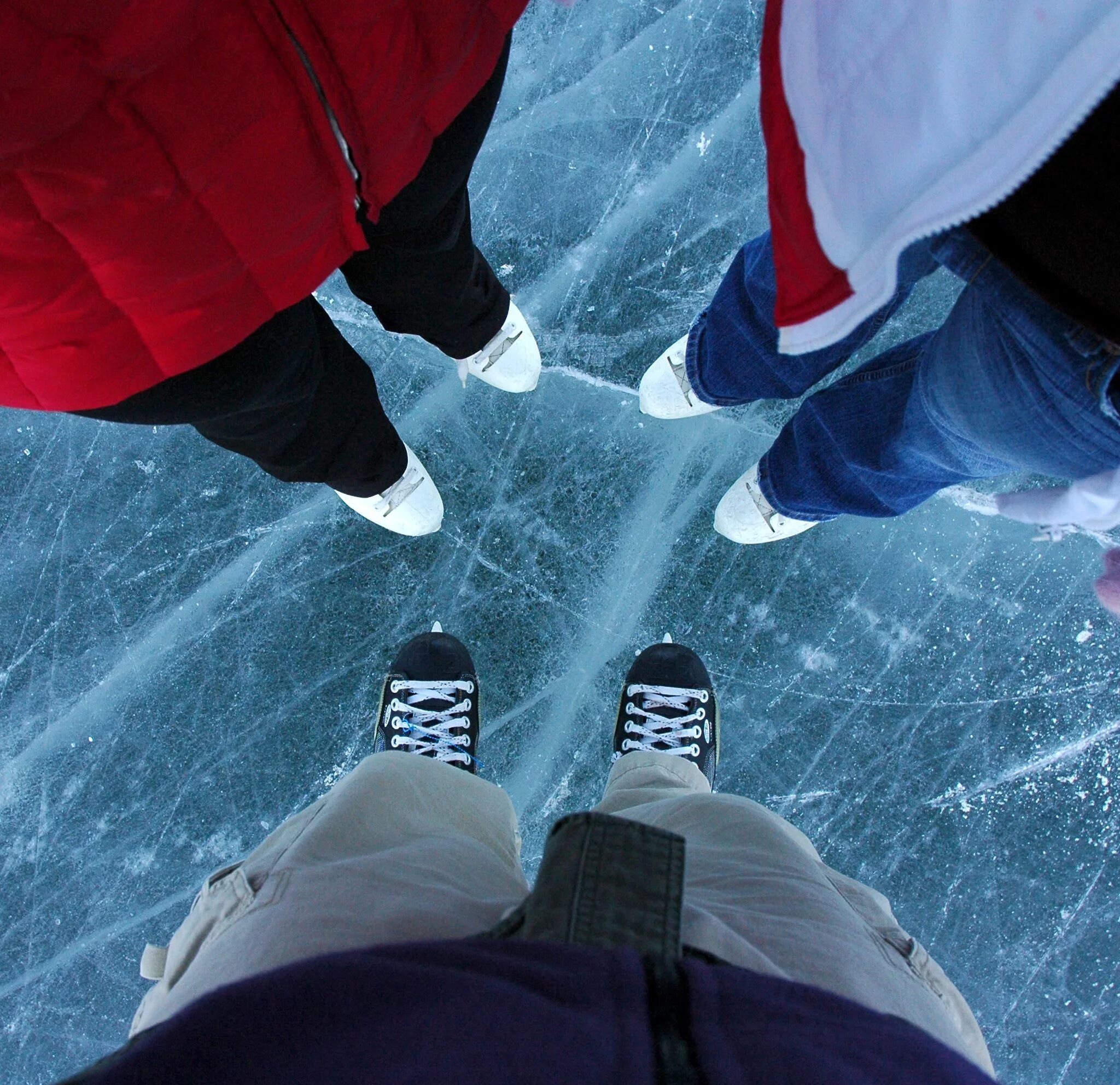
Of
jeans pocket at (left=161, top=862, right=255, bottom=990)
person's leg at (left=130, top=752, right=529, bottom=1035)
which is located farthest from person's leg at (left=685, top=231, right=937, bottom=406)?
jeans pocket at (left=161, top=862, right=255, bottom=990)

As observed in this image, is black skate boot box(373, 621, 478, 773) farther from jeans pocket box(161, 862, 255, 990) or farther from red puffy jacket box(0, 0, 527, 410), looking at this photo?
red puffy jacket box(0, 0, 527, 410)

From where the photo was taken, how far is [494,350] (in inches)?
48.7

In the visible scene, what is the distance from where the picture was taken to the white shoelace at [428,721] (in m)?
1.21

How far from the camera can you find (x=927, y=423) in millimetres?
833

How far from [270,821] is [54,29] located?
119cm

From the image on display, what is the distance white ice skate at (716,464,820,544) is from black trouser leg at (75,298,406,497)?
0.57 metres

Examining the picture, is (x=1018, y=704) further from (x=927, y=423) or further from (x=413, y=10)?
(x=413, y=10)

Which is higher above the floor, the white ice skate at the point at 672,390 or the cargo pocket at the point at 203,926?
the white ice skate at the point at 672,390

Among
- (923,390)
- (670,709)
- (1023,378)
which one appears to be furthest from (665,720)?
Result: (1023,378)

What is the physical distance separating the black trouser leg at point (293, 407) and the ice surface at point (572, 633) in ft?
0.88

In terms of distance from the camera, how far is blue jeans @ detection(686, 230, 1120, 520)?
1.94ft

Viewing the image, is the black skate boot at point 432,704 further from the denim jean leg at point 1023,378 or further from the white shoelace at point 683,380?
the denim jean leg at point 1023,378

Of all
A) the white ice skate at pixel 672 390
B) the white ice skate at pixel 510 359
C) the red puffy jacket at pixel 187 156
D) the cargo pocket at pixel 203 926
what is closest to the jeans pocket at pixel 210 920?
the cargo pocket at pixel 203 926

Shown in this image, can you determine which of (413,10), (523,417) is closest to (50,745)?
(523,417)
